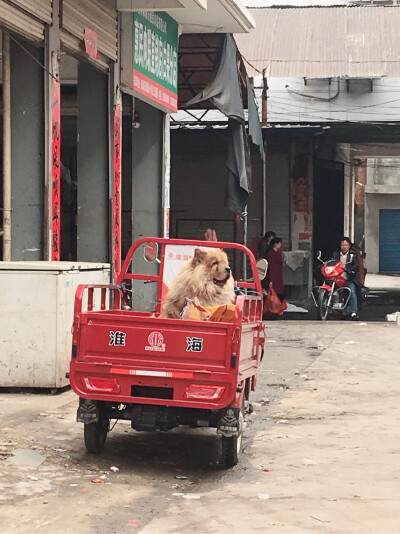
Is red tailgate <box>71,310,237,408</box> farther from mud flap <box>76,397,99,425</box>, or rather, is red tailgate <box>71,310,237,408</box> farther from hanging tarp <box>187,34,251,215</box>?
hanging tarp <box>187,34,251,215</box>

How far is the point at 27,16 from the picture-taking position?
1087 centimetres

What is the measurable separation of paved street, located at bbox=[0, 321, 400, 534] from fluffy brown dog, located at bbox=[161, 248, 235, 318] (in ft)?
3.97

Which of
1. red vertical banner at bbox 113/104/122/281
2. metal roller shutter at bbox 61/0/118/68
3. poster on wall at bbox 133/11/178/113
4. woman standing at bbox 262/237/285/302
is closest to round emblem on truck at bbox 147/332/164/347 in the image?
metal roller shutter at bbox 61/0/118/68

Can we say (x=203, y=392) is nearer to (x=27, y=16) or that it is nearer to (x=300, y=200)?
(x=27, y=16)

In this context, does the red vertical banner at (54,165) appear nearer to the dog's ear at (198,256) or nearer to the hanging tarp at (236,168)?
the dog's ear at (198,256)

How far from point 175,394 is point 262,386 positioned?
450 centimetres

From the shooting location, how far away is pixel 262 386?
1109 cm

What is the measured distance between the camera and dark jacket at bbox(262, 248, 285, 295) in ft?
65.8

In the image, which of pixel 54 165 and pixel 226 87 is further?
pixel 226 87

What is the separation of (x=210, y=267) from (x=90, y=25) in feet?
21.0

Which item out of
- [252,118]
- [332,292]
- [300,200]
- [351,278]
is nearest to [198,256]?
[252,118]

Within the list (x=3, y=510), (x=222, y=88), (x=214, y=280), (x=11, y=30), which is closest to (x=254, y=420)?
(x=214, y=280)

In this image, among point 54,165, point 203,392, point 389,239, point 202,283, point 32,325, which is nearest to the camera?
point 203,392

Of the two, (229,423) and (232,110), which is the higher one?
(232,110)
